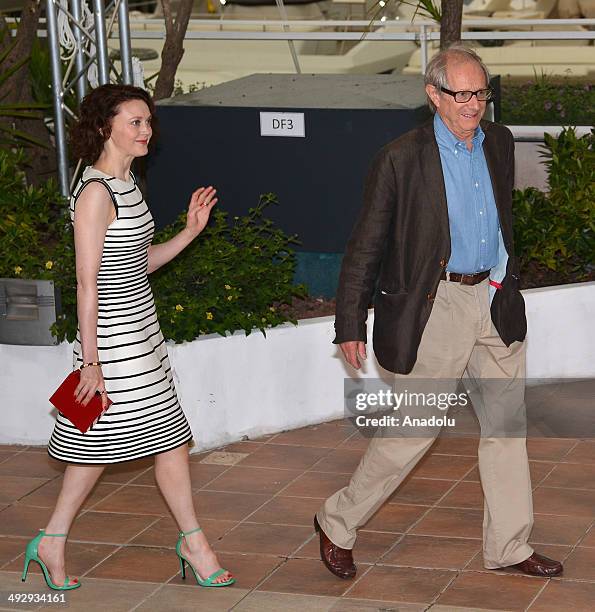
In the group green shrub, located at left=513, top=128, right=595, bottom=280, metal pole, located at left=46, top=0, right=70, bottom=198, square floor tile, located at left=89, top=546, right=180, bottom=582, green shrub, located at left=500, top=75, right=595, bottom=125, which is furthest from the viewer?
green shrub, located at left=500, top=75, right=595, bottom=125

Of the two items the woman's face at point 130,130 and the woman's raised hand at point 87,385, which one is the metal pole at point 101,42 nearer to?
the woman's face at point 130,130

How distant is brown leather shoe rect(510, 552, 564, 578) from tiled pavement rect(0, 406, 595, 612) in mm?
39

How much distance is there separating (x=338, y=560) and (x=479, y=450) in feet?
2.23

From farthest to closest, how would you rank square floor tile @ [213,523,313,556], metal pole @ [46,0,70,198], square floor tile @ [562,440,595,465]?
metal pole @ [46,0,70,198] → square floor tile @ [562,440,595,465] → square floor tile @ [213,523,313,556]

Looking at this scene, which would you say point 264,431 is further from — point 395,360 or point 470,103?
point 470,103

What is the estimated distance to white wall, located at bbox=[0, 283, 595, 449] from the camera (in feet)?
21.2

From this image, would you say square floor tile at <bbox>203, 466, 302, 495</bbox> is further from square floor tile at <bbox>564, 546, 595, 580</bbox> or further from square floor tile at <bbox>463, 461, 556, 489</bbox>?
square floor tile at <bbox>564, 546, 595, 580</bbox>

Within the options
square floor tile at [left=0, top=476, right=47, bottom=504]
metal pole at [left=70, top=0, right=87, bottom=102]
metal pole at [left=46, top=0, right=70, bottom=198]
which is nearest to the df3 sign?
metal pole at [left=70, top=0, right=87, bottom=102]

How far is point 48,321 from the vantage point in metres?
6.47

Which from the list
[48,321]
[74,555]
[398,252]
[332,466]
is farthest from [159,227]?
[398,252]

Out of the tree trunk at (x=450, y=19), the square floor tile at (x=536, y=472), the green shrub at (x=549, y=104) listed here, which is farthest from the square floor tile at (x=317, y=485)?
the green shrub at (x=549, y=104)

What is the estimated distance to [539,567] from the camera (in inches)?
189

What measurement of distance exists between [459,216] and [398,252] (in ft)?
0.81

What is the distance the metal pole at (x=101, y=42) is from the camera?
23.5ft
